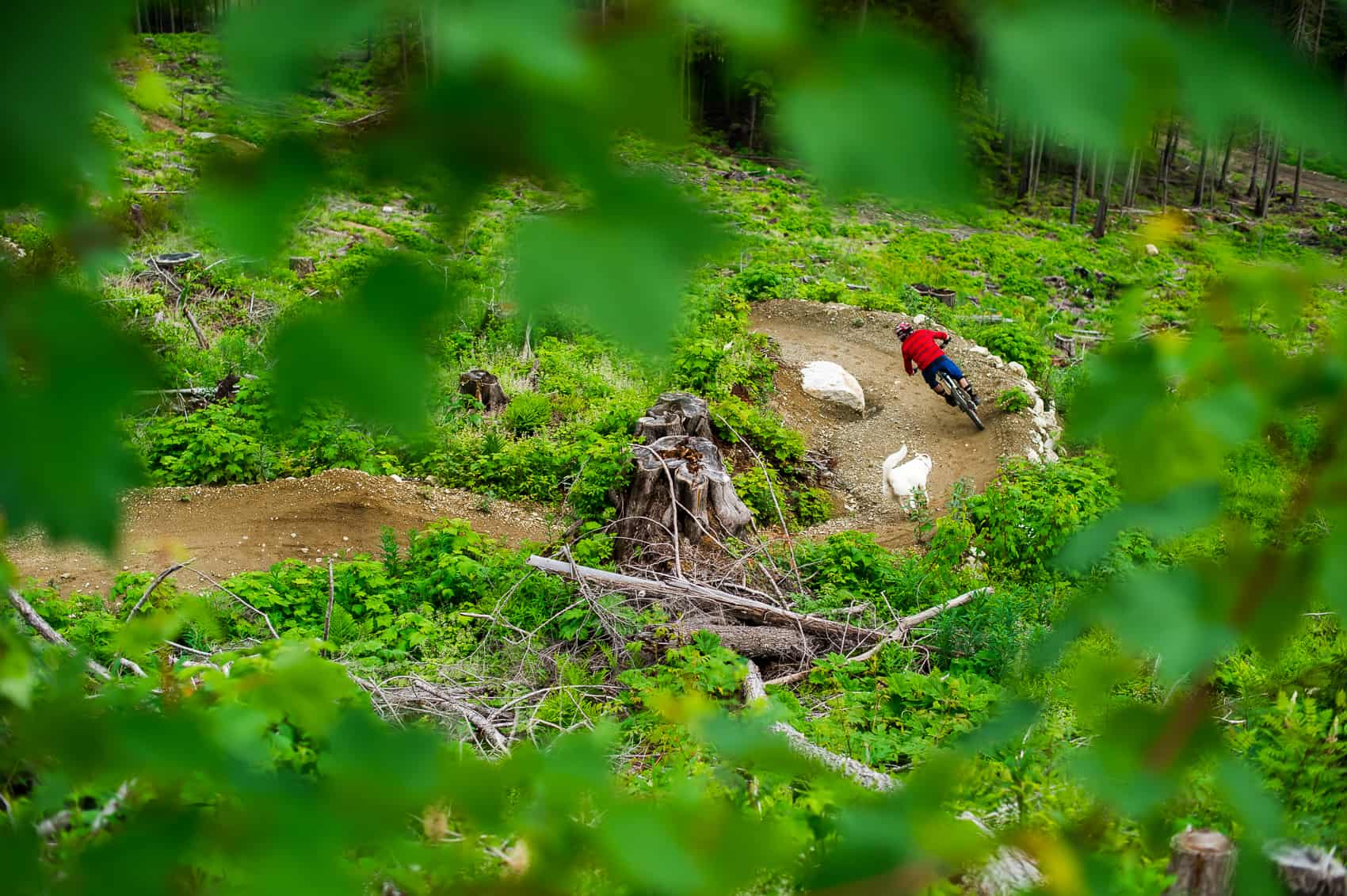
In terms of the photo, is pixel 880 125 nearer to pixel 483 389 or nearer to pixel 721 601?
pixel 721 601

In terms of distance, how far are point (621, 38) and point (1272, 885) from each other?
0.68 metres

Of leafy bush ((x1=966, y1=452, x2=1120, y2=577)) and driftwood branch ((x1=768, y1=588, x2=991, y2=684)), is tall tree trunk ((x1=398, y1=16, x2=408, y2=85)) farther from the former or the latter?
leafy bush ((x1=966, y1=452, x2=1120, y2=577))

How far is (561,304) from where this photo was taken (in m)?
0.35

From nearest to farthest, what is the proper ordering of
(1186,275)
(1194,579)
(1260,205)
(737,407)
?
(1194,579)
(737,407)
(1186,275)
(1260,205)

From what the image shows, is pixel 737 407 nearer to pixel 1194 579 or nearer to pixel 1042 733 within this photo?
pixel 1042 733

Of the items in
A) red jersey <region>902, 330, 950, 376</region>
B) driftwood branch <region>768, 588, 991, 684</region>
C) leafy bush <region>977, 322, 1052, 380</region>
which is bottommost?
leafy bush <region>977, 322, 1052, 380</region>

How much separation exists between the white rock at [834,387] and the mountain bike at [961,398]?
938 millimetres

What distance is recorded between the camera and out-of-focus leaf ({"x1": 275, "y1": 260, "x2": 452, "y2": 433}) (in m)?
0.39

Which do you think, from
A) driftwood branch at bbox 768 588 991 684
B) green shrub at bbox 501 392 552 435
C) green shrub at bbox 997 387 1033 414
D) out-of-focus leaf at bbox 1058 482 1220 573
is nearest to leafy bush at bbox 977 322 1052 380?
green shrub at bbox 997 387 1033 414

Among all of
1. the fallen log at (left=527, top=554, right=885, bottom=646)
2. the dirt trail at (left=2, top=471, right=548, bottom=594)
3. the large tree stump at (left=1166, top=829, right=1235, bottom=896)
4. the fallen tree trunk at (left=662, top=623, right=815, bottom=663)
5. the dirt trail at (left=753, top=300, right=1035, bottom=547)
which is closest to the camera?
the large tree stump at (left=1166, top=829, right=1235, bottom=896)

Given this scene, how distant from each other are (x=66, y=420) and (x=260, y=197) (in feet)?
0.41

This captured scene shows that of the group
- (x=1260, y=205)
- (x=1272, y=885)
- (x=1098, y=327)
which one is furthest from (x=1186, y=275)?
(x=1272, y=885)

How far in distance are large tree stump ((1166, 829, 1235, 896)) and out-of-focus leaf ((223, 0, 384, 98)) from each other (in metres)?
1.93

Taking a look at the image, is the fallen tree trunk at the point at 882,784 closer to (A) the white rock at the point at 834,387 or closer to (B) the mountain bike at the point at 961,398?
(B) the mountain bike at the point at 961,398
